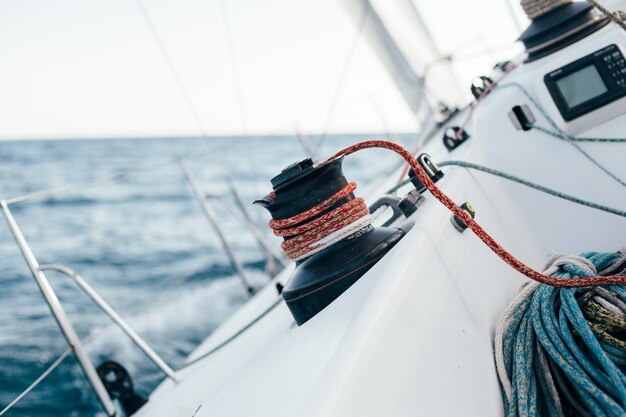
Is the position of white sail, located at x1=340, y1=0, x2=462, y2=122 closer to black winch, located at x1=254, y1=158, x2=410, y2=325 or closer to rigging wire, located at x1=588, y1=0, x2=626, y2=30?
rigging wire, located at x1=588, y1=0, x2=626, y2=30

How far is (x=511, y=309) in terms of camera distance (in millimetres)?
968

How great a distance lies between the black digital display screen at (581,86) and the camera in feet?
4.45

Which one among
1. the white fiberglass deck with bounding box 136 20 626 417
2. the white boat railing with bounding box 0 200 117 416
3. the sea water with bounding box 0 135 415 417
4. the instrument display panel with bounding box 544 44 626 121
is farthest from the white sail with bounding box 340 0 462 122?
the white boat railing with bounding box 0 200 117 416

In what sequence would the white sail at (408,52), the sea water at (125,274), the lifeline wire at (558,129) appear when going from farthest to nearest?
the sea water at (125,274) < the white sail at (408,52) < the lifeline wire at (558,129)

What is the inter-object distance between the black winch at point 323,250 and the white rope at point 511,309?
225 mm

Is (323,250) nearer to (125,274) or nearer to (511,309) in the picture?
(511,309)

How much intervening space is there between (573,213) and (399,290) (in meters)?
0.83

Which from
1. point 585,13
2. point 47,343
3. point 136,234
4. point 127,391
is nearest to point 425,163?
point 585,13

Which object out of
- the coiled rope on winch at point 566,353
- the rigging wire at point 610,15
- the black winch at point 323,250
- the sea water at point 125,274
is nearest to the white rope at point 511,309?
the coiled rope on winch at point 566,353

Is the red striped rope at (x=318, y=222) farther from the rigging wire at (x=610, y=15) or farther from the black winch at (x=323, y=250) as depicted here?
the rigging wire at (x=610, y=15)

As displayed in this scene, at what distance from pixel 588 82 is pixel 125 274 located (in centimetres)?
571

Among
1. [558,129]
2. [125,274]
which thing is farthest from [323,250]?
[125,274]

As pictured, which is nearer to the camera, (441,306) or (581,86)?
(441,306)

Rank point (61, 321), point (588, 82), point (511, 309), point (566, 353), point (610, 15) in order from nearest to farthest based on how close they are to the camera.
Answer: point (566, 353) → point (511, 309) → point (610, 15) → point (588, 82) → point (61, 321)
